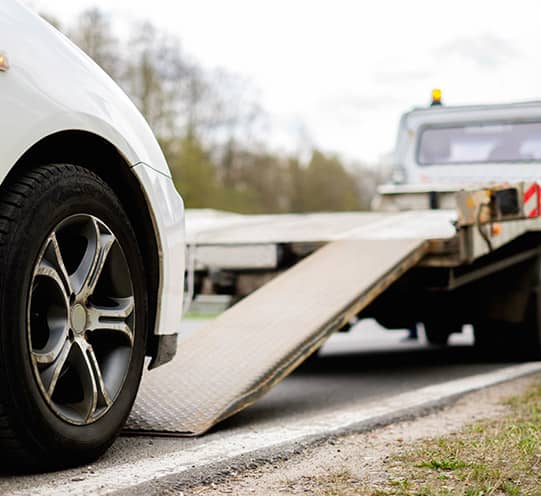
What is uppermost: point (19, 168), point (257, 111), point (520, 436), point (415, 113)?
point (257, 111)

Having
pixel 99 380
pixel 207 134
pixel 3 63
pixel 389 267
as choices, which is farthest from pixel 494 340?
pixel 207 134

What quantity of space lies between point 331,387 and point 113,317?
3.17 meters

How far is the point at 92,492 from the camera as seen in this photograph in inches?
111

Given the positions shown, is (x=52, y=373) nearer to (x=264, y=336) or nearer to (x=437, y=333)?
(x=264, y=336)

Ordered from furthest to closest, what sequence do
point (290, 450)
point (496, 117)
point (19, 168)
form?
point (496, 117)
point (290, 450)
point (19, 168)

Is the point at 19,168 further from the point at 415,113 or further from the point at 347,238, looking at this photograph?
the point at 415,113

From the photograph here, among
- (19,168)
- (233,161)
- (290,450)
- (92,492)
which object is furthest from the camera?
(233,161)

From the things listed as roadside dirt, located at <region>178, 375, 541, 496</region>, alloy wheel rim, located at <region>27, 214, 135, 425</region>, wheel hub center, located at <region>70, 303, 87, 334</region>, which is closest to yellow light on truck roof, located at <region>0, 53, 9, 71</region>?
alloy wheel rim, located at <region>27, 214, 135, 425</region>

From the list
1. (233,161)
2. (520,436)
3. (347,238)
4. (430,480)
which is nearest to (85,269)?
(430,480)

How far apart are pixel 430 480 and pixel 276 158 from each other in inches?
1702

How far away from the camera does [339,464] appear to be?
3303mm

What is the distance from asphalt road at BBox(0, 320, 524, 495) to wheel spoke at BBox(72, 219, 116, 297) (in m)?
0.61

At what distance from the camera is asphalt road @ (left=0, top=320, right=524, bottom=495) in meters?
3.25

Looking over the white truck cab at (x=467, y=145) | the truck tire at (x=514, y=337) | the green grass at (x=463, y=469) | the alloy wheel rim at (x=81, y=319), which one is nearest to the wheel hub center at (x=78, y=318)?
the alloy wheel rim at (x=81, y=319)
